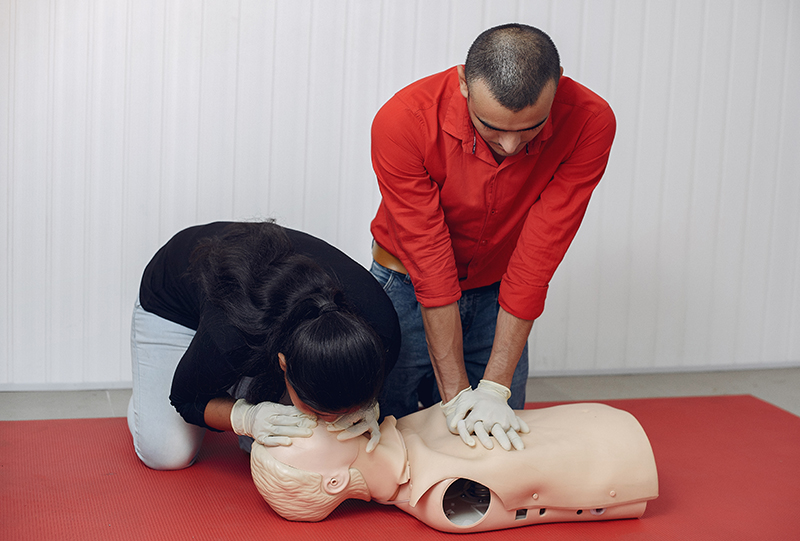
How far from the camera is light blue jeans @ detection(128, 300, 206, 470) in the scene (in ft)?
6.46

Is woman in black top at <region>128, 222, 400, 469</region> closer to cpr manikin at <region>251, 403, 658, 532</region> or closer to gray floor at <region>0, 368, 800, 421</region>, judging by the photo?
cpr manikin at <region>251, 403, 658, 532</region>

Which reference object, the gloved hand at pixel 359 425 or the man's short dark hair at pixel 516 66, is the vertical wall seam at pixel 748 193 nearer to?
the man's short dark hair at pixel 516 66

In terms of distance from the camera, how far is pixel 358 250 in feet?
9.57

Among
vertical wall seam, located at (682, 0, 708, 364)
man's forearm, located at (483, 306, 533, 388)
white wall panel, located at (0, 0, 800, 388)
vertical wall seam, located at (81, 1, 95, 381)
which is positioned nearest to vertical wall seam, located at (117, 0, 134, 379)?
white wall panel, located at (0, 0, 800, 388)

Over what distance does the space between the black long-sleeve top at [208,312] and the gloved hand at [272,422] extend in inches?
3.4

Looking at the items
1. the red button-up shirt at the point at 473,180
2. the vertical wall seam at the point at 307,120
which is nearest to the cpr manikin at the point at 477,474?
the red button-up shirt at the point at 473,180

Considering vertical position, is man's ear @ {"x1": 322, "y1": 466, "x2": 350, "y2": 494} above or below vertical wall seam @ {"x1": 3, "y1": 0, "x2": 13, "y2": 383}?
below

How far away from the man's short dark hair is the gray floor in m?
1.64

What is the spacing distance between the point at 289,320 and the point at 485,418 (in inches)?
21.0

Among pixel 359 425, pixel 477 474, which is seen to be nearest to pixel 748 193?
pixel 477 474

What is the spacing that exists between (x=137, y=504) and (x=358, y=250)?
4.64 ft

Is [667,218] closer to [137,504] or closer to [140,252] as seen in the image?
[140,252]

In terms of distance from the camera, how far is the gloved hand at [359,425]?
1.61 m

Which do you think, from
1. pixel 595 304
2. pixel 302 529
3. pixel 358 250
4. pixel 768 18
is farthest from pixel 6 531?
pixel 768 18
